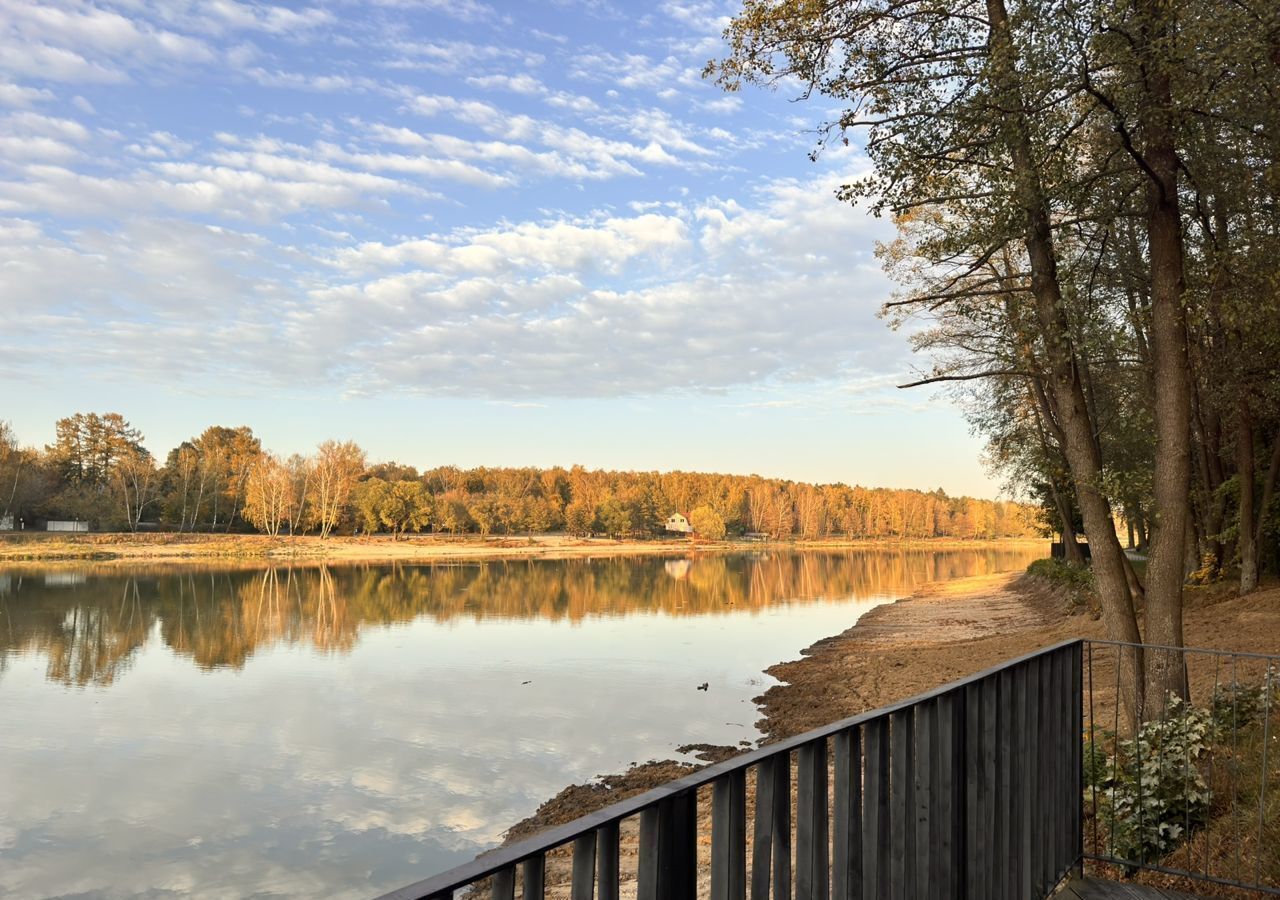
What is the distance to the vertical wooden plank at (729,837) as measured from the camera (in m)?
1.81

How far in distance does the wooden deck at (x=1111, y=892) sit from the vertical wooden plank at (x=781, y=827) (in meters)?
2.87

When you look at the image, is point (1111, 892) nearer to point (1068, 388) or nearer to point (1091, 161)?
point (1068, 388)

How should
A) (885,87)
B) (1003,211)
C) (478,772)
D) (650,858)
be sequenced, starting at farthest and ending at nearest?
(478,772) < (885,87) < (1003,211) < (650,858)

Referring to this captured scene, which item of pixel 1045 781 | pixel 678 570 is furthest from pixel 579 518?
pixel 1045 781

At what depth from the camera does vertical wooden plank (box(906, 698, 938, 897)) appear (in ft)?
8.89

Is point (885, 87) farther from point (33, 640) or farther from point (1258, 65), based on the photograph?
point (33, 640)

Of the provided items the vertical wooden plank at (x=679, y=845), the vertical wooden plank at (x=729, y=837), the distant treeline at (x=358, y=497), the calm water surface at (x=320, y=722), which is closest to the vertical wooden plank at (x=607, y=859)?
the vertical wooden plank at (x=679, y=845)

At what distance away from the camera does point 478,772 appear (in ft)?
40.2

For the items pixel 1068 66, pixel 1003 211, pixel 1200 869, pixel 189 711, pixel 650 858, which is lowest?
pixel 189 711

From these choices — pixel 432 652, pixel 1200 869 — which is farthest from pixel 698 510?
pixel 1200 869

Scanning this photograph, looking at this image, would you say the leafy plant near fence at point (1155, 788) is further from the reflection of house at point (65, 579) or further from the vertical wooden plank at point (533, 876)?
the reflection of house at point (65, 579)

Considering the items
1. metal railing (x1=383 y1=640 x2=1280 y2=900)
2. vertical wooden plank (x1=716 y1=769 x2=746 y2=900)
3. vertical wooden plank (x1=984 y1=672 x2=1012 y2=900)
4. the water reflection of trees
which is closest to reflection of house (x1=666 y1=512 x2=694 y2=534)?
the water reflection of trees

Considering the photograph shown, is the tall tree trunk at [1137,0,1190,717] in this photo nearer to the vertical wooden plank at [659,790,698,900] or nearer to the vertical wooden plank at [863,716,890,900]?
the vertical wooden plank at [863,716,890,900]

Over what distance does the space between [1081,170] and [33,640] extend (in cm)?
2566
